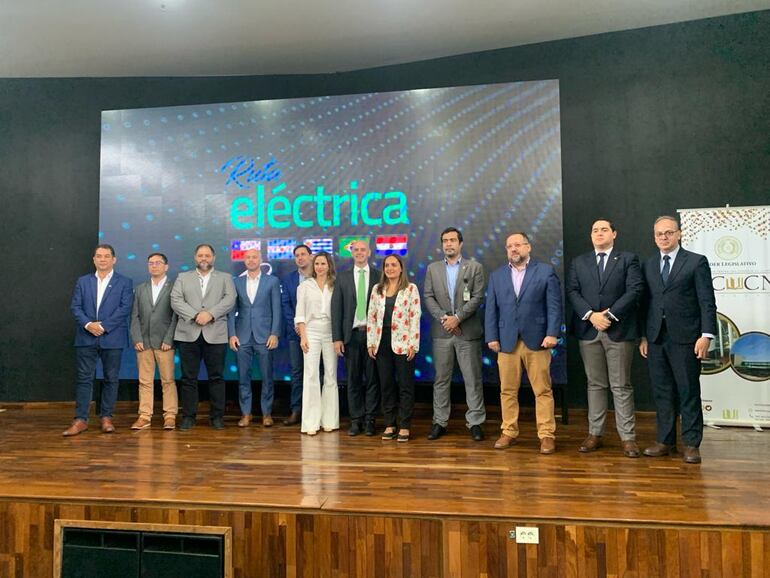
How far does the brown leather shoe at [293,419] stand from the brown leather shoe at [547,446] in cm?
220

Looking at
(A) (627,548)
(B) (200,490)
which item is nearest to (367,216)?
(B) (200,490)

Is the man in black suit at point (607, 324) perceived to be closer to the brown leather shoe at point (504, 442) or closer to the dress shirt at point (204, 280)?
the brown leather shoe at point (504, 442)

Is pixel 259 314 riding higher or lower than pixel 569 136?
lower

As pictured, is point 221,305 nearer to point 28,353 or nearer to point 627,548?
point 28,353

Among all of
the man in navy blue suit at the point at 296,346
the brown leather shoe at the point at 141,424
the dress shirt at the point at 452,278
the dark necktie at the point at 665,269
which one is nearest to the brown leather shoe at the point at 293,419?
the man in navy blue suit at the point at 296,346

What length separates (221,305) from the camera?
4.75m

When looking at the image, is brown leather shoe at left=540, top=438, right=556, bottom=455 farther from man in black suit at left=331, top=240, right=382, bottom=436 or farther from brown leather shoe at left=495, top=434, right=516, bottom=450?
man in black suit at left=331, top=240, right=382, bottom=436

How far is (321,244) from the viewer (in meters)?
5.30

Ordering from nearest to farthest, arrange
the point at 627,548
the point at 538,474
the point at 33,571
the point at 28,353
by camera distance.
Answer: the point at 627,548 < the point at 33,571 < the point at 538,474 < the point at 28,353

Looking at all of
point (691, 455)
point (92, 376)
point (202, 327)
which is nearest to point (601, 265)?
point (691, 455)

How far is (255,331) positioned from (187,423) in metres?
0.97

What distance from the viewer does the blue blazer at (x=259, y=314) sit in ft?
15.9

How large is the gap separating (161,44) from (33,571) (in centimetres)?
465

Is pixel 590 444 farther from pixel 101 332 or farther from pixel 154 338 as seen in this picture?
pixel 101 332
